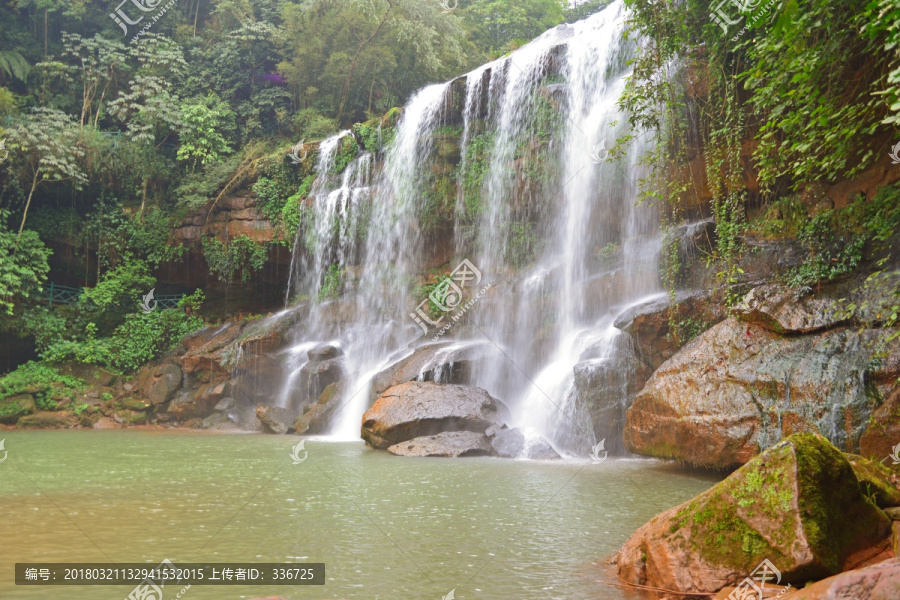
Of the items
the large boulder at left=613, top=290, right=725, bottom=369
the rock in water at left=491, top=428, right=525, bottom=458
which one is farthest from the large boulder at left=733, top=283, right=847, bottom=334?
the rock in water at left=491, top=428, right=525, bottom=458

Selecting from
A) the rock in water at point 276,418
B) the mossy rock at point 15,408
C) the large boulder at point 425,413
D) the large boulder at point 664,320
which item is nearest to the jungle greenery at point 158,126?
the mossy rock at point 15,408

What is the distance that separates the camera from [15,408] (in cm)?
1537

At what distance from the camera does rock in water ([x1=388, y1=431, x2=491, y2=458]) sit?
9.95 meters

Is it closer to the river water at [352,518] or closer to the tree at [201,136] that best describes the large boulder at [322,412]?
the river water at [352,518]

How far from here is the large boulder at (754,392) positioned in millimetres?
6492

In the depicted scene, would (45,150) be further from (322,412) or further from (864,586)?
(864,586)

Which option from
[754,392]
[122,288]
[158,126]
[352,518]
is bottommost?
[352,518]

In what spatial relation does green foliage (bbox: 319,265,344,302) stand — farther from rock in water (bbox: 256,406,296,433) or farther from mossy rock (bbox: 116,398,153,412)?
mossy rock (bbox: 116,398,153,412)

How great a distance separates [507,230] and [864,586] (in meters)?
13.8

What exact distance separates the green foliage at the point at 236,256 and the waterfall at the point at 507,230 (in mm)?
1219

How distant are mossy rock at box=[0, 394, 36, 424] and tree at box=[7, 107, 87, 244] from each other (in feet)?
15.7

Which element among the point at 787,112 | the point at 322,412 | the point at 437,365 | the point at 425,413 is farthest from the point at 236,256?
the point at 787,112

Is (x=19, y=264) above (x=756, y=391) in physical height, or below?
above

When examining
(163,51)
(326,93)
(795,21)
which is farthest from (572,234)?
(163,51)
